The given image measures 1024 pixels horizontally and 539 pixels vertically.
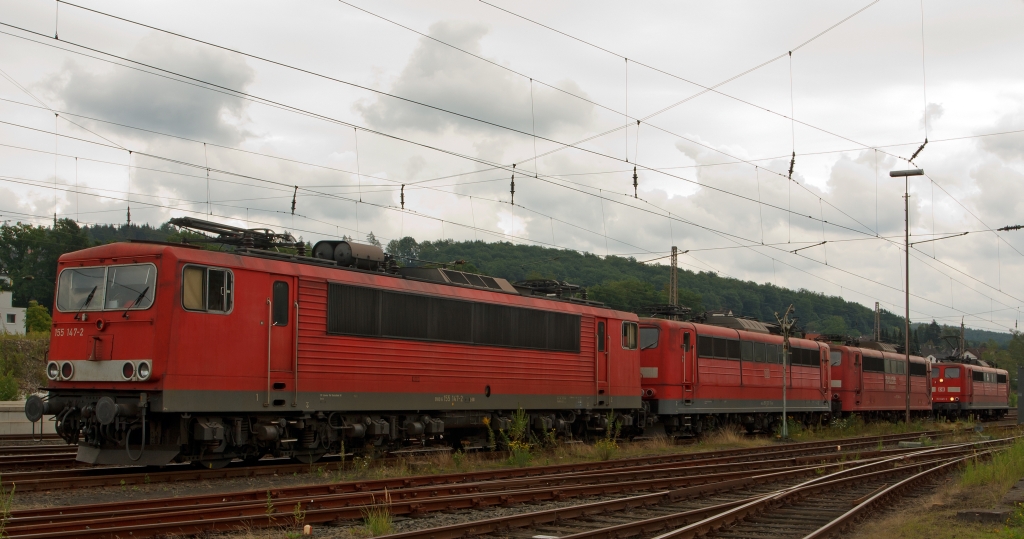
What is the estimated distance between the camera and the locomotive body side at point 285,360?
1475 cm

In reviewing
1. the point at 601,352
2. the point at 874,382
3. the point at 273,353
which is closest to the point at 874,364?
the point at 874,382

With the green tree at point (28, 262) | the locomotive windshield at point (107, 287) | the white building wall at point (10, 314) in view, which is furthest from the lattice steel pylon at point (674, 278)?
the white building wall at point (10, 314)

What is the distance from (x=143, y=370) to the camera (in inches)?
569

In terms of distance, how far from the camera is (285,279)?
16.6 metres

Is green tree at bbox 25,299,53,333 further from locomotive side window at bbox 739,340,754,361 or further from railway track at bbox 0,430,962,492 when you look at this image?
railway track at bbox 0,430,962,492

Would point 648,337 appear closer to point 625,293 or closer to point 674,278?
point 674,278

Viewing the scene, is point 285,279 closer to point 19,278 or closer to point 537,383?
point 537,383

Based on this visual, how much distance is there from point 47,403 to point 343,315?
210 inches

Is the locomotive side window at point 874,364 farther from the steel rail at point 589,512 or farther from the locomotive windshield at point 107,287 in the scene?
the locomotive windshield at point 107,287

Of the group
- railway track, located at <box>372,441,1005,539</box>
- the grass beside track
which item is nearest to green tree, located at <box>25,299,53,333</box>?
railway track, located at <box>372,441,1005,539</box>

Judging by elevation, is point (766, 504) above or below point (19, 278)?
below

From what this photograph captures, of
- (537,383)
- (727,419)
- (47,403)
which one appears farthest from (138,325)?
(727,419)

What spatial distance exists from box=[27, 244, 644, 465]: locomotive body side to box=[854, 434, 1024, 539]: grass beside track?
9.30 metres

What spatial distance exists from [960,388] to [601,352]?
39.7m
